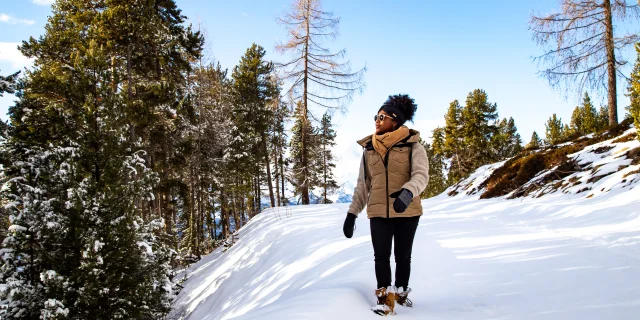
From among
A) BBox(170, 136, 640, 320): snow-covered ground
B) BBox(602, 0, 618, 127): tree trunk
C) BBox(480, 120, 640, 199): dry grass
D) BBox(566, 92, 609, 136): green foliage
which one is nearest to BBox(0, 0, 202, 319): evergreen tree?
BBox(170, 136, 640, 320): snow-covered ground

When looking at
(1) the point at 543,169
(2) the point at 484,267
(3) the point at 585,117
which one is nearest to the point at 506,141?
(3) the point at 585,117

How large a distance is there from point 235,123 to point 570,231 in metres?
19.8

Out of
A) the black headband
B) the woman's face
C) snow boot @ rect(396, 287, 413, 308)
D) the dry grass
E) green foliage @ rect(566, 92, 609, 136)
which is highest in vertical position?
green foliage @ rect(566, 92, 609, 136)

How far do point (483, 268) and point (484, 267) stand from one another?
5 centimetres

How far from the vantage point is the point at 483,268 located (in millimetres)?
4363

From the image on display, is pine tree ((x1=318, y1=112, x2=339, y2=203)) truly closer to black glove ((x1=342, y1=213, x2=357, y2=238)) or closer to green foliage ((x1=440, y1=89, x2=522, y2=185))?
green foliage ((x1=440, y1=89, x2=522, y2=185))

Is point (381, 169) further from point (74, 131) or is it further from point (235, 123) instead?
point (235, 123)

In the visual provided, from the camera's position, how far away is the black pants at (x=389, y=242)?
3.09m

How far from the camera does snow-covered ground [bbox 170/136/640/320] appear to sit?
3.08 metres

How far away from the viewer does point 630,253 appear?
4281mm

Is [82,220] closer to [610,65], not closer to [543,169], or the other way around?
[543,169]

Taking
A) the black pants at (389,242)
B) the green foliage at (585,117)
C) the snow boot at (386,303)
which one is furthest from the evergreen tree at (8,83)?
the green foliage at (585,117)

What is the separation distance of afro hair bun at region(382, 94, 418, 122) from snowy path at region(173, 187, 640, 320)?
206cm

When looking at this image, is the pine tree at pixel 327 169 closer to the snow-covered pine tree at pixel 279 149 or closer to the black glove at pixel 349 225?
the snow-covered pine tree at pixel 279 149
